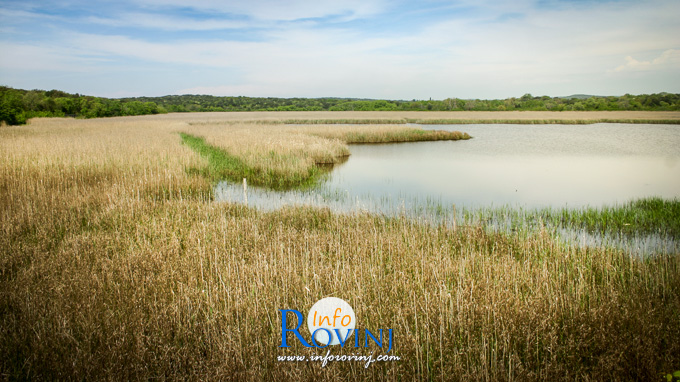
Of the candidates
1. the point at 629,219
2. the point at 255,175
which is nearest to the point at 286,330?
the point at 629,219

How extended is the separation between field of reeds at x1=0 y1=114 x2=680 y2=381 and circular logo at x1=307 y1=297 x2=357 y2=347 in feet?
0.35

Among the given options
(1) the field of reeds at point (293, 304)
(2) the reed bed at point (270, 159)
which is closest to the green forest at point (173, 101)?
(2) the reed bed at point (270, 159)

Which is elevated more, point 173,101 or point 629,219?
point 173,101

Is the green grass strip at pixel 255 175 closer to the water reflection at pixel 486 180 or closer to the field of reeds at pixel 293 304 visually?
the water reflection at pixel 486 180

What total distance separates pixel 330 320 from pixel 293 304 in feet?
1.37

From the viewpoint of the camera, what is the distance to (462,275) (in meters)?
3.79

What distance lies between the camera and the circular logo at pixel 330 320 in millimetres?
2955

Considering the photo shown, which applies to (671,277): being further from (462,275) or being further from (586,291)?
(462,275)

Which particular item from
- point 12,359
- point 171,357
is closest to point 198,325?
point 171,357

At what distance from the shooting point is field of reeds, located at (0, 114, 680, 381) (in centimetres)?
261

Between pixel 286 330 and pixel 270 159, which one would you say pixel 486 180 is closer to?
pixel 270 159

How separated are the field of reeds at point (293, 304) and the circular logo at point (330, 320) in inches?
4.2

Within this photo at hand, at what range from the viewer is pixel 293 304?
3.46 metres

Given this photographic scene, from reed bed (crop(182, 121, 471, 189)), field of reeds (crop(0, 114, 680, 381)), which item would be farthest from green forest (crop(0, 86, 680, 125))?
field of reeds (crop(0, 114, 680, 381))
